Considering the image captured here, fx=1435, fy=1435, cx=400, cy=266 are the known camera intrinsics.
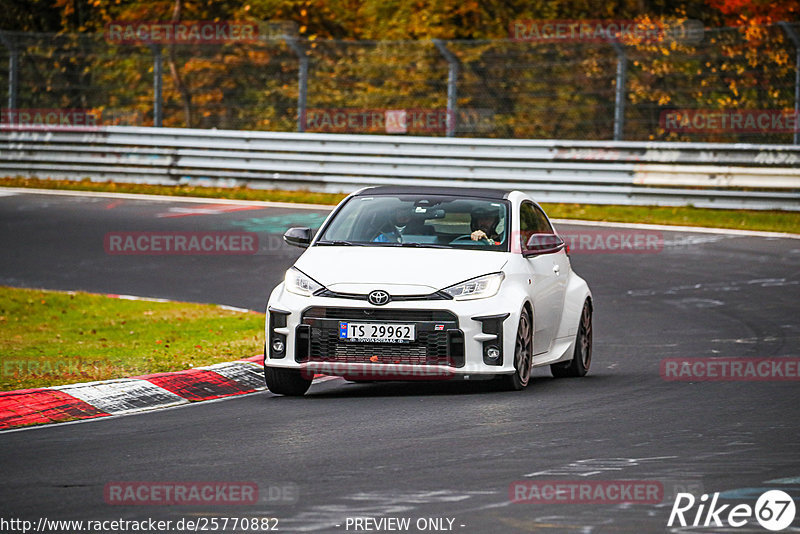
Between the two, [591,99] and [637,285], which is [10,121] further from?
[637,285]

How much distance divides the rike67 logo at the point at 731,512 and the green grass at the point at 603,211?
53.4ft

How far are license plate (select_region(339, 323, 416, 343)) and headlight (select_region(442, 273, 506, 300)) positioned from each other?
15.2 inches

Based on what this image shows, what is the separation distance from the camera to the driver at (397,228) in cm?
1065

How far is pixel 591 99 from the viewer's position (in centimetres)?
2586

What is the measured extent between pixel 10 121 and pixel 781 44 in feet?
49.3

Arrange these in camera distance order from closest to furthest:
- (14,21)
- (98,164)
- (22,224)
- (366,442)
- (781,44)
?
1. (366,442)
2. (22,224)
3. (781,44)
4. (98,164)
5. (14,21)

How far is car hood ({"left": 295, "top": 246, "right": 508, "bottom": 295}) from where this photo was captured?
9.77 metres

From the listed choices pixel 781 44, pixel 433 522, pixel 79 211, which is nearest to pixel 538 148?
Result: pixel 781 44
